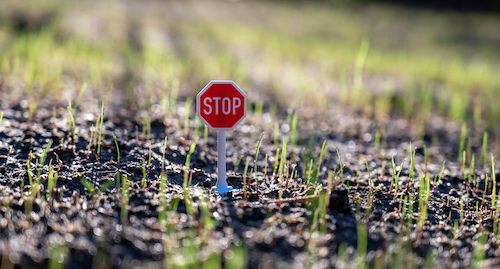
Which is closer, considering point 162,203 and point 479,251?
point 479,251

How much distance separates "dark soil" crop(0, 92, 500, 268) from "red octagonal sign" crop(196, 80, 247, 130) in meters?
0.27

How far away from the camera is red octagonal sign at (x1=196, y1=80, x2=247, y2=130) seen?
4.73 feet

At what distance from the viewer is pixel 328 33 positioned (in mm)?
8664

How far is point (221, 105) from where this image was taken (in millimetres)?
1456

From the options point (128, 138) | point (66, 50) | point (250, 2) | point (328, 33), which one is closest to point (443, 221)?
point (128, 138)

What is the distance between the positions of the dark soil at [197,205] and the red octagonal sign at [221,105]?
27 centimetres

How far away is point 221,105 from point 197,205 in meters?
0.37

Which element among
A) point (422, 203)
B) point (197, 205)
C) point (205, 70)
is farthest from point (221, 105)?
point (205, 70)

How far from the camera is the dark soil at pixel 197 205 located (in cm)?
112

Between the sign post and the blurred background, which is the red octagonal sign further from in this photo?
the blurred background

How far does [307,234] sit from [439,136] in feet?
6.27

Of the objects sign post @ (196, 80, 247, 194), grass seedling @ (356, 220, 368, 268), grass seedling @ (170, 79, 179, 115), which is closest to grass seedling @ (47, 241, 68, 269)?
sign post @ (196, 80, 247, 194)

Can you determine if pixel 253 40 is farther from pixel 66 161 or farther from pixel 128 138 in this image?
pixel 66 161

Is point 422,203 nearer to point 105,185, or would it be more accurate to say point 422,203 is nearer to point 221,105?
point 221,105
